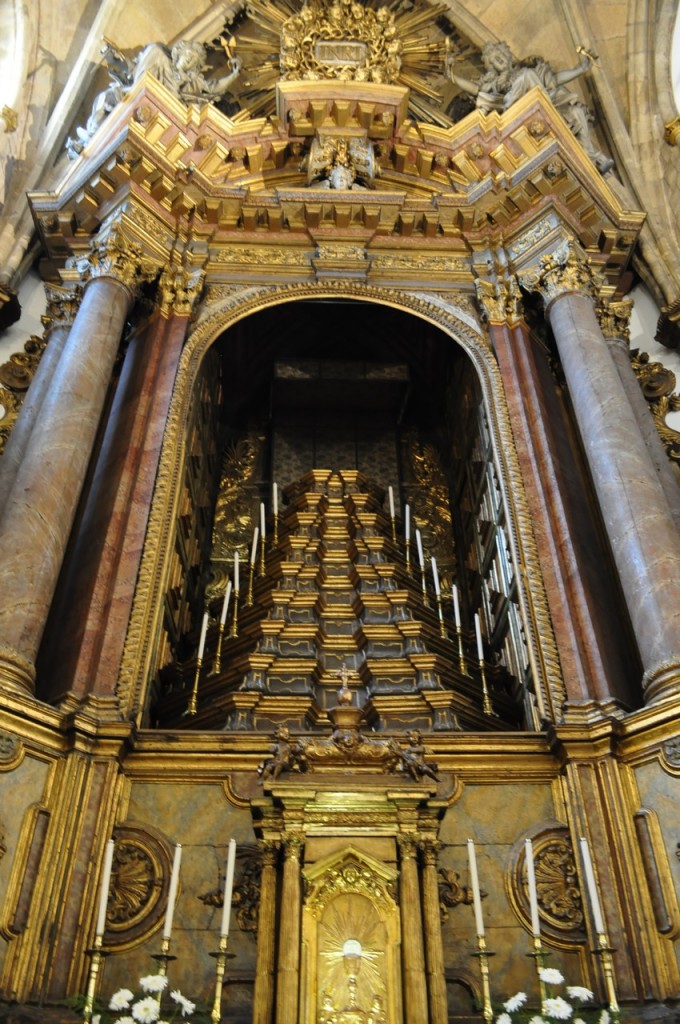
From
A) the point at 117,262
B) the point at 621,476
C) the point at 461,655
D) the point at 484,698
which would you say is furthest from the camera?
the point at 117,262

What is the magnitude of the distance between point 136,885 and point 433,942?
224 centimetres

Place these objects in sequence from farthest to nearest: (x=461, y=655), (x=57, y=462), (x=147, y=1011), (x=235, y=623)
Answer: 1. (x=235, y=623)
2. (x=461, y=655)
3. (x=57, y=462)
4. (x=147, y=1011)

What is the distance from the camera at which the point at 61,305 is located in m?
9.58

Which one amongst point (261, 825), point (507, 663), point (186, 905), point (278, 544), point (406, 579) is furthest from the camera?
point (278, 544)

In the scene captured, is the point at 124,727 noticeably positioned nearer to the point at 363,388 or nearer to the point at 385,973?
the point at 385,973

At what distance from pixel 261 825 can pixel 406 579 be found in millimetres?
4228

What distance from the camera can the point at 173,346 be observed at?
9531 mm

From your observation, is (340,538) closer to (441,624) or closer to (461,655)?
(441,624)

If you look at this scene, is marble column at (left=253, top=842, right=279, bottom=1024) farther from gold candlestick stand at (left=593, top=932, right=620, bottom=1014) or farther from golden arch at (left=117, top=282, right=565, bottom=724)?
golden arch at (left=117, top=282, right=565, bottom=724)

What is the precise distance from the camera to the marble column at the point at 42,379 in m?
8.41

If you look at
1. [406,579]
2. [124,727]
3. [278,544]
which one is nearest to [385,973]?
[124,727]

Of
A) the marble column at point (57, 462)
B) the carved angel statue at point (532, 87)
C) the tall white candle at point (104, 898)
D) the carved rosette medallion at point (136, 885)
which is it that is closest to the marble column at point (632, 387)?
the carved angel statue at point (532, 87)

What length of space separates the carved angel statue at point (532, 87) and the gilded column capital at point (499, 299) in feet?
6.18

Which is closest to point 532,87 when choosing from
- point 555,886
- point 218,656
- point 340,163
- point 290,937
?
point 340,163
